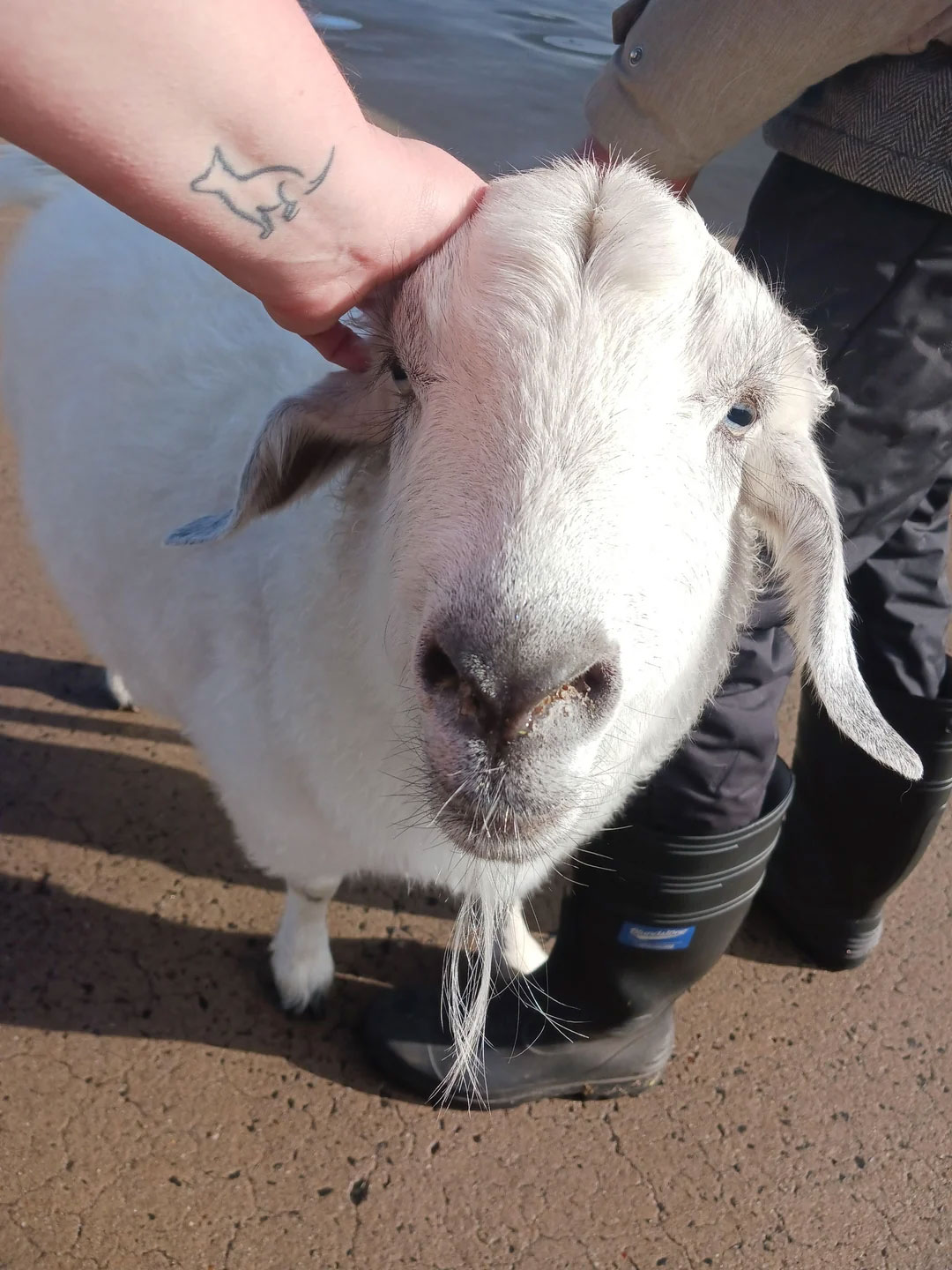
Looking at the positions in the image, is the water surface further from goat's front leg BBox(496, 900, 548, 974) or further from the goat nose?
the goat nose

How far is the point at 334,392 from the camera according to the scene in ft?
5.50

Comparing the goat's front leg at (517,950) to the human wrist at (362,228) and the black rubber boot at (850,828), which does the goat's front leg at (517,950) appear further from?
the human wrist at (362,228)

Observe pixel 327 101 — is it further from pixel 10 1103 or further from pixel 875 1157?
pixel 875 1157

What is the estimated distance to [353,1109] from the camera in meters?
2.23

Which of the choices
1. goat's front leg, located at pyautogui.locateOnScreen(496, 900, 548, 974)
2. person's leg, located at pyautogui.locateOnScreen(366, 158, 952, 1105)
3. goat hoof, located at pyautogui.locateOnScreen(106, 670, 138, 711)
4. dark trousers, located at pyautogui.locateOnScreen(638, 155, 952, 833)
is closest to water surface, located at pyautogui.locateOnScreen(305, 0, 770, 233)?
goat hoof, located at pyautogui.locateOnScreen(106, 670, 138, 711)

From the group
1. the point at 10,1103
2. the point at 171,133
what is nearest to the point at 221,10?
the point at 171,133

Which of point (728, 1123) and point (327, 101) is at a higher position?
point (327, 101)

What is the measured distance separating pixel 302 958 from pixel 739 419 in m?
1.65

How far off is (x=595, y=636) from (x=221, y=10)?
2.67 feet

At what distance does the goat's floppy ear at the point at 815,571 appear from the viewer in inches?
65.2

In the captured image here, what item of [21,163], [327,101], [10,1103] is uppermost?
[327,101]

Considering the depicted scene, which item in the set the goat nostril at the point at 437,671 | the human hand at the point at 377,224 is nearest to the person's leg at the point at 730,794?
the human hand at the point at 377,224

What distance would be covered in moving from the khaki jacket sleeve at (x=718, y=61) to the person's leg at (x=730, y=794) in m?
0.17

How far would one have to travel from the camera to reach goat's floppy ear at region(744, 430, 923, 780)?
65.2 inches
